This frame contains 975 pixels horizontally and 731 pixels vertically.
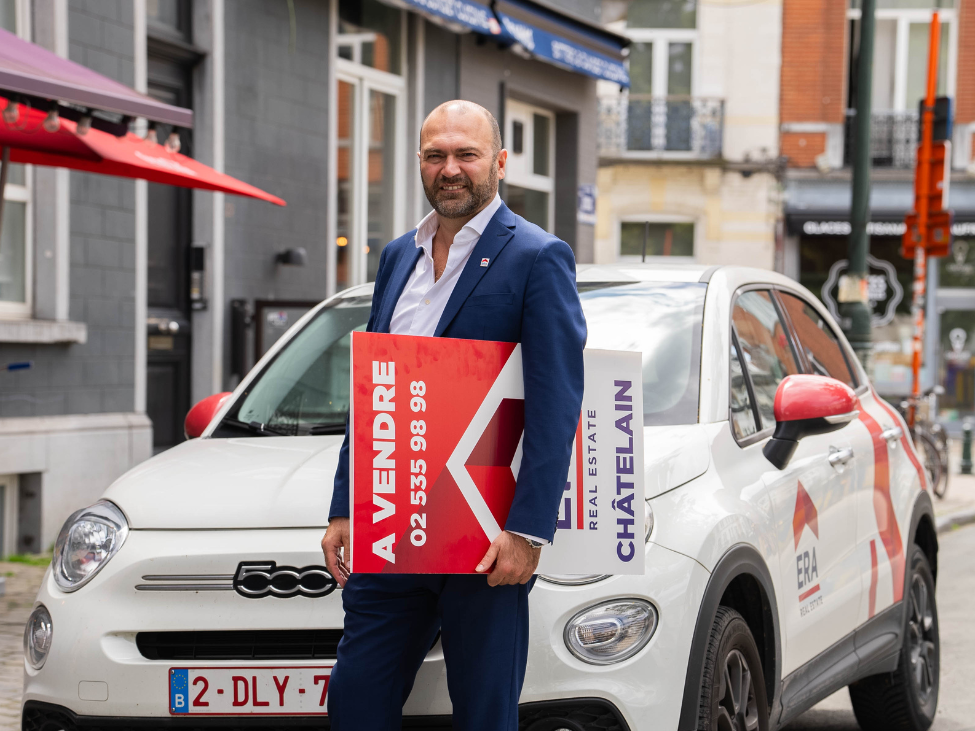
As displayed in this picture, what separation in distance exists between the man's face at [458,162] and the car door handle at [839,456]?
1996 mm

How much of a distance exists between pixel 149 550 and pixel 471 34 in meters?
10.5

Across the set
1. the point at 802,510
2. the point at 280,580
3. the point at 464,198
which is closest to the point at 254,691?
the point at 280,580

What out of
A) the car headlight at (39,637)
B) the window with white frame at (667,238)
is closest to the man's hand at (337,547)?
the car headlight at (39,637)

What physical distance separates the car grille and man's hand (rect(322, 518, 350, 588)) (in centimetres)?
32

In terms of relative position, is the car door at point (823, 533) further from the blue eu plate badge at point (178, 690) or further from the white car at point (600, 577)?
the blue eu plate badge at point (178, 690)

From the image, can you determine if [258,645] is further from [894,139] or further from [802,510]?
[894,139]

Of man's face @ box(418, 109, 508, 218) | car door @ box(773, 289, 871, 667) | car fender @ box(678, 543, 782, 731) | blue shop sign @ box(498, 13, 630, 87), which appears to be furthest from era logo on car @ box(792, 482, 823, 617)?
blue shop sign @ box(498, 13, 630, 87)

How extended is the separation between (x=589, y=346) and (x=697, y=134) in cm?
1984

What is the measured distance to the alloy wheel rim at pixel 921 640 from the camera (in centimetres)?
496

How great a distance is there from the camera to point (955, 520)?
11.8m

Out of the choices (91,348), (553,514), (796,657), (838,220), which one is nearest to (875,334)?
(838,220)

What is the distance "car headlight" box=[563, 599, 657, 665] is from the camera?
9.86ft

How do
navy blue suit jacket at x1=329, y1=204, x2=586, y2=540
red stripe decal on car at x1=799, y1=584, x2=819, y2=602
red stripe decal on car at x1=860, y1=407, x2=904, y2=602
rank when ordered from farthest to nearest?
1. red stripe decal on car at x1=860, y1=407, x2=904, y2=602
2. red stripe decal on car at x1=799, y1=584, x2=819, y2=602
3. navy blue suit jacket at x1=329, y1=204, x2=586, y2=540

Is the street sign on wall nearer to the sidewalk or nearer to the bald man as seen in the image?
the sidewalk
